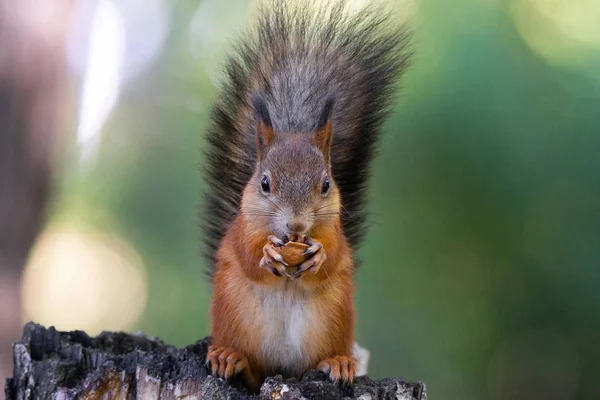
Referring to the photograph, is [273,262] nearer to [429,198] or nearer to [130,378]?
[130,378]

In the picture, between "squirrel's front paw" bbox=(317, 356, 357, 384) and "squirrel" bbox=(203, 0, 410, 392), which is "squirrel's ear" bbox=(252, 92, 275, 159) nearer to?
"squirrel" bbox=(203, 0, 410, 392)

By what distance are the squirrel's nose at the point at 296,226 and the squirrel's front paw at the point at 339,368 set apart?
26 cm

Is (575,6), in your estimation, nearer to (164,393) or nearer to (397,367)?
(397,367)

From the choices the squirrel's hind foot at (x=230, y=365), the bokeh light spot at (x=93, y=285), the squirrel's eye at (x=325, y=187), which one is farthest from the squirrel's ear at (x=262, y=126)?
the bokeh light spot at (x=93, y=285)

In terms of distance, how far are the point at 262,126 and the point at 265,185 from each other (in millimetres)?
151

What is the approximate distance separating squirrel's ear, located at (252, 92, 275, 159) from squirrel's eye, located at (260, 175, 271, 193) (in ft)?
0.31

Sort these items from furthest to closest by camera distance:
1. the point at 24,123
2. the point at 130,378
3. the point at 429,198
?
the point at 429,198
the point at 24,123
the point at 130,378

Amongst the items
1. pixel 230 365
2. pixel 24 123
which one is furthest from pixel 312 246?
pixel 24 123

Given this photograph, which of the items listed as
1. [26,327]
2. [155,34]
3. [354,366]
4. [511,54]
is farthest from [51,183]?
[511,54]

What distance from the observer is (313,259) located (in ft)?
3.51

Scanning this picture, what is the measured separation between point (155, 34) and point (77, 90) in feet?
1.33

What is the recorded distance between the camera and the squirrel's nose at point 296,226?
3.58 ft

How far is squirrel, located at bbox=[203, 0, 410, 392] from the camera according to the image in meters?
1.14

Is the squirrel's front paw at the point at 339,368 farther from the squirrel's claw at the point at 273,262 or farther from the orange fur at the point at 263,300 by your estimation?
the squirrel's claw at the point at 273,262
